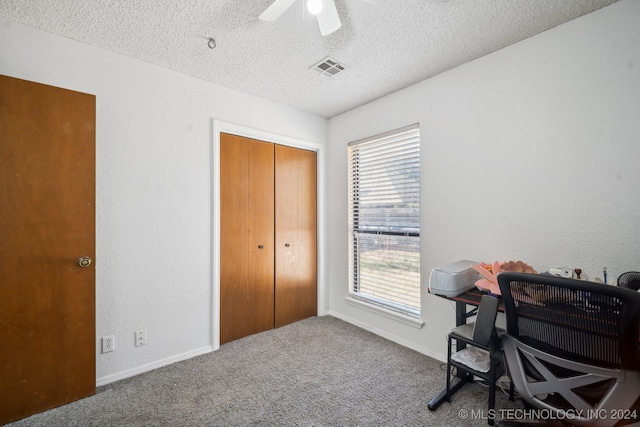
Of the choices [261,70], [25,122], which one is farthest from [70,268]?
[261,70]

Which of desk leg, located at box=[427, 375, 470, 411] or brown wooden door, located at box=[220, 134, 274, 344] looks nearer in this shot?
desk leg, located at box=[427, 375, 470, 411]

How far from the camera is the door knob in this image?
1883 mm

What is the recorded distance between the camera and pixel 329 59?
88.2 inches

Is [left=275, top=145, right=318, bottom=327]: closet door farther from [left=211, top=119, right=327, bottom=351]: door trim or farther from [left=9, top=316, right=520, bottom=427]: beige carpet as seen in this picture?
[left=9, top=316, right=520, bottom=427]: beige carpet

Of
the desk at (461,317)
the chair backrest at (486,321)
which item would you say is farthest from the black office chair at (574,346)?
the desk at (461,317)

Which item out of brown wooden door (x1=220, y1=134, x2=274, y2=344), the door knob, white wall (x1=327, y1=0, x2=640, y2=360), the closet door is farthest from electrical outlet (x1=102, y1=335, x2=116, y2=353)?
white wall (x1=327, y1=0, x2=640, y2=360)

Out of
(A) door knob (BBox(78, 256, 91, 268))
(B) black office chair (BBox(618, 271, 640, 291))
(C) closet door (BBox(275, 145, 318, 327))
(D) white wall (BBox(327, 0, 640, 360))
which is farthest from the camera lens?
(C) closet door (BBox(275, 145, 318, 327))

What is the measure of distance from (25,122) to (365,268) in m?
3.10

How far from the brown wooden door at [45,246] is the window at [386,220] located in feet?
8.15

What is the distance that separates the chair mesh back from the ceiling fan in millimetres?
1636

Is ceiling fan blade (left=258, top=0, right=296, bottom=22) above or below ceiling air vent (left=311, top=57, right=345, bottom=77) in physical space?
below

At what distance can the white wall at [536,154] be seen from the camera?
1644 mm

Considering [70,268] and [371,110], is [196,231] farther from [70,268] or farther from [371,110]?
[371,110]

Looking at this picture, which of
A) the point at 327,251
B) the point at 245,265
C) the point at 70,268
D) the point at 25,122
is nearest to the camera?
the point at 25,122
